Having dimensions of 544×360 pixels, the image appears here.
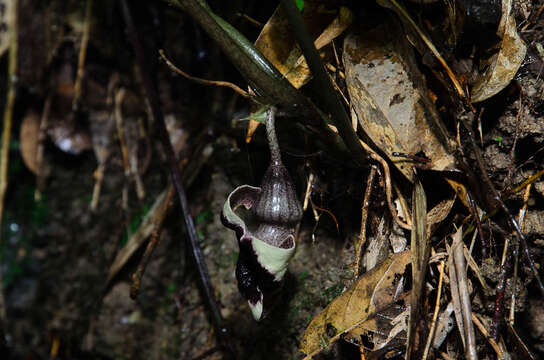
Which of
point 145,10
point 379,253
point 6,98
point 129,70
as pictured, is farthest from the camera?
point 6,98

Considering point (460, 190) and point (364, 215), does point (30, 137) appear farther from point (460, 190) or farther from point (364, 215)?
point (460, 190)

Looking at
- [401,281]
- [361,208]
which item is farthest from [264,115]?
[401,281]

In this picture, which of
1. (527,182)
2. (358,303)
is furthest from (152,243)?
(527,182)

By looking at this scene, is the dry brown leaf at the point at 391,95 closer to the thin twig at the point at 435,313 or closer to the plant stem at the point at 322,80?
the plant stem at the point at 322,80

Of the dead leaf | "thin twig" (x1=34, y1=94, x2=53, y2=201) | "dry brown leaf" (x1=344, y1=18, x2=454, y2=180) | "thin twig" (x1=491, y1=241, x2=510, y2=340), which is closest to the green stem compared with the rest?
"dry brown leaf" (x1=344, y1=18, x2=454, y2=180)

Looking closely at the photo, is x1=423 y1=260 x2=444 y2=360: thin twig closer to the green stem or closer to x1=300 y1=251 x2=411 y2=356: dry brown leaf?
x1=300 y1=251 x2=411 y2=356: dry brown leaf

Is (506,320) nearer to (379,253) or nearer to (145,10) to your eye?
(379,253)
